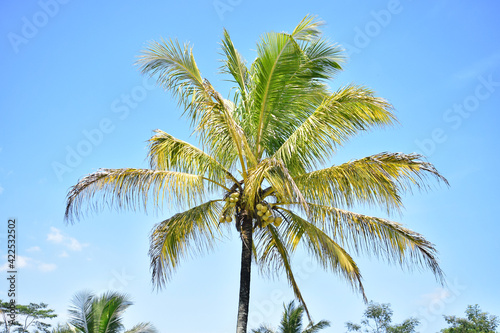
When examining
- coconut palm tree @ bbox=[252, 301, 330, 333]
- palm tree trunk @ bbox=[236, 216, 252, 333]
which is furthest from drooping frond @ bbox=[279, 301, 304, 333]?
palm tree trunk @ bbox=[236, 216, 252, 333]

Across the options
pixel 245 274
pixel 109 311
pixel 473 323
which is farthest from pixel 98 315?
pixel 473 323

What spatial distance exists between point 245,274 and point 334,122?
3.24 metres

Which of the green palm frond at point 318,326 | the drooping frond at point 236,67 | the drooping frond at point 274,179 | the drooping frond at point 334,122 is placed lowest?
the green palm frond at point 318,326

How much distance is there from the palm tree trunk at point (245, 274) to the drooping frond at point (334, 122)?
138 centimetres

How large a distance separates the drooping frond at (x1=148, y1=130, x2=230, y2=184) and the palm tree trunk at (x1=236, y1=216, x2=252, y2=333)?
1151 mm

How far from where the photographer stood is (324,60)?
9812 millimetres

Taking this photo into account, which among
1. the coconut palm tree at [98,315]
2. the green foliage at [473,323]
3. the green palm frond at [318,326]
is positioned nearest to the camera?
the coconut palm tree at [98,315]

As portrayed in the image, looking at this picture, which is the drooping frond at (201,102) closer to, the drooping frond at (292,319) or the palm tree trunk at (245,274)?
the palm tree trunk at (245,274)

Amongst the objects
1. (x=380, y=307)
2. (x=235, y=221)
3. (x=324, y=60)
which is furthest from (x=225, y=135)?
(x=380, y=307)

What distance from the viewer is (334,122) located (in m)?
9.38

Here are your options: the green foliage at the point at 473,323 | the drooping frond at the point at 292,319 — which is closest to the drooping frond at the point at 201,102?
the drooping frond at the point at 292,319

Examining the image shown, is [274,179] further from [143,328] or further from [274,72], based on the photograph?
[143,328]

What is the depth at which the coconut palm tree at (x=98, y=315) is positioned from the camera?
12039mm

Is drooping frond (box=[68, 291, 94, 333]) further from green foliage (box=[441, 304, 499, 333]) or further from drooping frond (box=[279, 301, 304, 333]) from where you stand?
green foliage (box=[441, 304, 499, 333])
